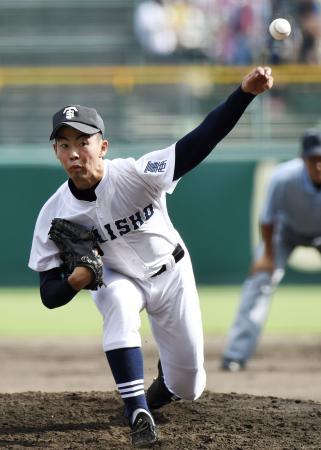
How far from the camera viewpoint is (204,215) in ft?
42.0

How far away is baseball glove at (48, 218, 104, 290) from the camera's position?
181 inches

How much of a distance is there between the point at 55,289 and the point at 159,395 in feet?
4.07

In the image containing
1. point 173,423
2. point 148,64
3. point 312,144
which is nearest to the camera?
point 173,423

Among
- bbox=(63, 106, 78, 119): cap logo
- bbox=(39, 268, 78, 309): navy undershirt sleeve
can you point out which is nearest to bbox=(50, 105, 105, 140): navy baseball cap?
bbox=(63, 106, 78, 119): cap logo

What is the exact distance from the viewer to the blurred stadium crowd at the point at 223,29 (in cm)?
1402

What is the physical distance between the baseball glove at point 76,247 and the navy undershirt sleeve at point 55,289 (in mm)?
59

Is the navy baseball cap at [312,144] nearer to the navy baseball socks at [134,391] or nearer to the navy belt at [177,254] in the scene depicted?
the navy belt at [177,254]

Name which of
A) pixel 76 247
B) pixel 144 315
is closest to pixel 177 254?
pixel 76 247

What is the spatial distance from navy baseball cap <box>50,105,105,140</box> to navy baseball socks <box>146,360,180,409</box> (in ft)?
5.11

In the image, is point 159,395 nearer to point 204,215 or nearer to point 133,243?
point 133,243

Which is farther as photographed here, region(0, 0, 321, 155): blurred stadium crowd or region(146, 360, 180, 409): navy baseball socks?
region(0, 0, 321, 155): blurred stadium crowd

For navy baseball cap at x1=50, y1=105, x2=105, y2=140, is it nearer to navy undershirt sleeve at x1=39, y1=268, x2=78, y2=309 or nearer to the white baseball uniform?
the white baseball uniform

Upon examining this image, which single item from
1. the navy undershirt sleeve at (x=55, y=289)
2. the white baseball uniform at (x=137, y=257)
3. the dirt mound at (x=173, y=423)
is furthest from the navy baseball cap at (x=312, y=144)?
the navy undershirt sleeve at (x=55, y=289)

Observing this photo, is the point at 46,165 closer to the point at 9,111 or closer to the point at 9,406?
the point at 9,111
